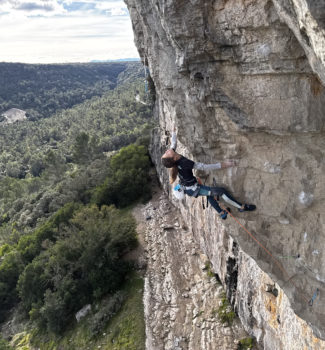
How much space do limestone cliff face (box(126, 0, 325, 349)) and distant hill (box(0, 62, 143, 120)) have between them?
10533cm

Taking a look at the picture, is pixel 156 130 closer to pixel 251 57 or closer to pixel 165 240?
pixel 165 240

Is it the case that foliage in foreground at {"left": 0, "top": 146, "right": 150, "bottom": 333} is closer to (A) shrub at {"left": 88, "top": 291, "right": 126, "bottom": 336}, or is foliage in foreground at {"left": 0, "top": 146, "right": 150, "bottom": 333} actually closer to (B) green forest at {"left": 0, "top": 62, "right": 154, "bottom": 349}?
(B) green forest at {"left": 0, "top": 62, "right": 154, "bottom": 349}

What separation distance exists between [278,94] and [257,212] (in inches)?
109

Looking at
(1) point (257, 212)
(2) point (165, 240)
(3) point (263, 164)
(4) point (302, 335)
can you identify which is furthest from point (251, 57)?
(2) point (165, 240)

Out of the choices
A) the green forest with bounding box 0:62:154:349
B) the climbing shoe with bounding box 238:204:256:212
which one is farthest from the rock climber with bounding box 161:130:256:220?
the green forest with bounding box 0:62:154:349

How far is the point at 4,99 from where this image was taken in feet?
368

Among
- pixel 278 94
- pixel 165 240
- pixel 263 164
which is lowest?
pixel 165 240

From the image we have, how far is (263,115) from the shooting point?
5.67 meters

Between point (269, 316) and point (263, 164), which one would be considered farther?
point (269, 316)

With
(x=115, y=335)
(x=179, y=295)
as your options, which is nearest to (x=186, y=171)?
(x=179, y=295)

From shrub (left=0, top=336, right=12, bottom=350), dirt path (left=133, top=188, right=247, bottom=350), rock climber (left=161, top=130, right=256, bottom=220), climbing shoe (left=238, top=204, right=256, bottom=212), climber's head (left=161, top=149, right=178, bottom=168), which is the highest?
climber's head (left=161, top=149, right=178, bottom=168)

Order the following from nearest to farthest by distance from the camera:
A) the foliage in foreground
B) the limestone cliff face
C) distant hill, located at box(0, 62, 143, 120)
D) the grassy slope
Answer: the limestone cliff face, the grassy slope, the foliage in foreground, distant hill, located at box(0, 62, 143, 120)

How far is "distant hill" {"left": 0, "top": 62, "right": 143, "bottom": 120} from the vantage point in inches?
4257

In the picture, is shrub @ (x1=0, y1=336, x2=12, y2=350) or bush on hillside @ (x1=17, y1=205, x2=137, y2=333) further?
bush on hillside @ (x1=17, y1=205, x2=137, y2=333)
